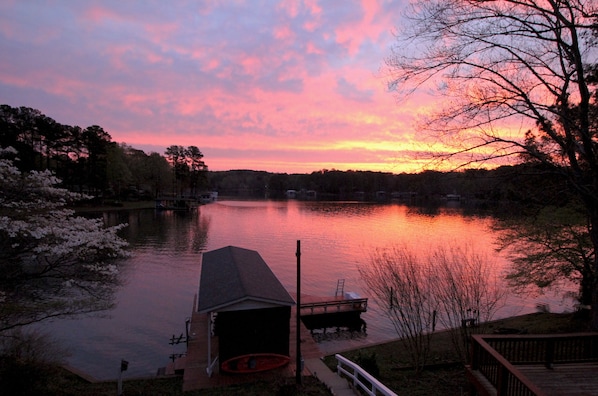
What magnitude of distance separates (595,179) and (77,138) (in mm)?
72292

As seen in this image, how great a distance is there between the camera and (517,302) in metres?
23.3

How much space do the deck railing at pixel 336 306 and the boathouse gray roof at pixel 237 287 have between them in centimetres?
470

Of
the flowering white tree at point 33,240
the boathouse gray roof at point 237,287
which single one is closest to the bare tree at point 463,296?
the boathouse gray roof at point 237,287

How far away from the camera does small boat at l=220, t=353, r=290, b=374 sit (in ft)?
37.3

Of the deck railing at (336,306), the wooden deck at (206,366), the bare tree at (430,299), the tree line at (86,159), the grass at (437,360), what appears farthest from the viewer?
the tree line at (86,159)

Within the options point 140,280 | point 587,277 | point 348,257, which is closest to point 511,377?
point 587,277

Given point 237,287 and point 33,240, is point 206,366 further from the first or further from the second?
point 33,240

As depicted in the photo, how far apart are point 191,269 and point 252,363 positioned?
18684mm

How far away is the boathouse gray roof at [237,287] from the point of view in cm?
1134

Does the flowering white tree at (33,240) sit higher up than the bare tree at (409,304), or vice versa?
the flowering white tree at (33,240)

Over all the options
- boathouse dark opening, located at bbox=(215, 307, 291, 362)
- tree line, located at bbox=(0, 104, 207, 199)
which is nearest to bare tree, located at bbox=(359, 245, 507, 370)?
boathouse dark opening, located at bbox=(215, 307, 291, 362)

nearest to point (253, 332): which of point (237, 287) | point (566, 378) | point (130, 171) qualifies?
point (237, 287)

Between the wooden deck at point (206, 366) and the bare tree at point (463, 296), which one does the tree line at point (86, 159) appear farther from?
the bare tree at point (463, 296)

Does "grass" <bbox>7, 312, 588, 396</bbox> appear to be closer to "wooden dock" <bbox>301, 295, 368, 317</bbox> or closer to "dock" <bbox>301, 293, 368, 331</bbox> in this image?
"wooden dock" <bbox>301, 295, 368, 317</bbox>
